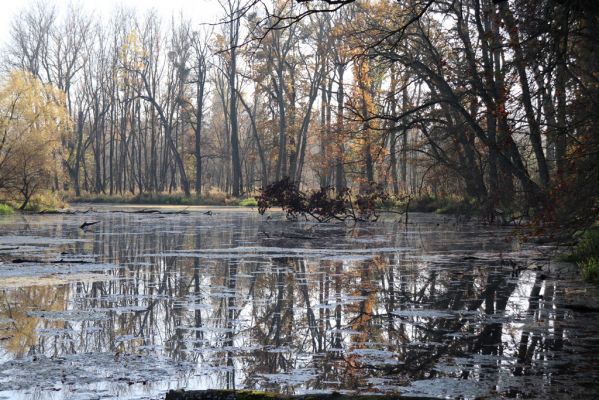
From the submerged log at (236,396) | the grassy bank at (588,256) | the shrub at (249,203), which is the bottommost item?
the submerged log at (236,396)

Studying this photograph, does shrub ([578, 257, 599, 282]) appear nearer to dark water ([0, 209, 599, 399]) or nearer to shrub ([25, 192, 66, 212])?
dark water ([0, 209, 599, 399])

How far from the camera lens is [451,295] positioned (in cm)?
938

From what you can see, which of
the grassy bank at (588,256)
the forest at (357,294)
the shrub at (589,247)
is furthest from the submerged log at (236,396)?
the shrub at (589,247)

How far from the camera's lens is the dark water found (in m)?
5.07

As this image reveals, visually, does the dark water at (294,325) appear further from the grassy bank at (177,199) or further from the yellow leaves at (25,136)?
the grassy bank at (177,199)

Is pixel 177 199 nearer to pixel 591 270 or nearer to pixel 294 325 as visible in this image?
pixel 591 270

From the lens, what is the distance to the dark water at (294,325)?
16.6ft

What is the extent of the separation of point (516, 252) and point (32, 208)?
28701 mm

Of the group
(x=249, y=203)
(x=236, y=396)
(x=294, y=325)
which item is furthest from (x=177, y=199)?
(x=236, y=396)

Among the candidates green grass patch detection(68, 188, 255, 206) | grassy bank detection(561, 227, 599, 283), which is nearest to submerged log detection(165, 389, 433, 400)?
grassy bank detection(561, 227, 599, 283)

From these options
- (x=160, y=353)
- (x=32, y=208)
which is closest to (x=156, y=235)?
(x=160, y=353)

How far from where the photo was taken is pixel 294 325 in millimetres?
7359

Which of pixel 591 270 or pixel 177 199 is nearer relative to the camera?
pixel 591 270

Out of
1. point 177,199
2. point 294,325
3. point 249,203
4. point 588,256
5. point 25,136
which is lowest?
point 294,325
